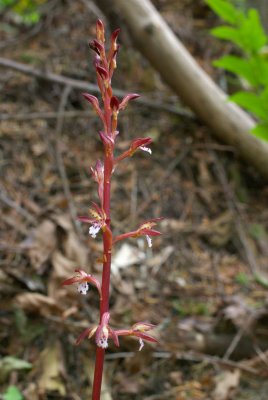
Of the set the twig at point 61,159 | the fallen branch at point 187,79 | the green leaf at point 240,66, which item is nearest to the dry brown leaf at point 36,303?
the twig at point 61,159

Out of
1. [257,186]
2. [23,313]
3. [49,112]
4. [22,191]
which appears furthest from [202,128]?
[23,313]

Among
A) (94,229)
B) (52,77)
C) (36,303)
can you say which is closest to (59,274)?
(36,303)

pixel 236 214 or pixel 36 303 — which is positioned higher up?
pixel 236 214

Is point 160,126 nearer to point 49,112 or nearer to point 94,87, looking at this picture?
point 94,87

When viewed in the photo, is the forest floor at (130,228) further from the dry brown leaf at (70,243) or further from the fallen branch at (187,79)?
the fallen branch at (187,79)

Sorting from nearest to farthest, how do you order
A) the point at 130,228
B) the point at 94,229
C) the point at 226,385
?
the point at 94,229 < the point at 226,385 < the point at 130,228

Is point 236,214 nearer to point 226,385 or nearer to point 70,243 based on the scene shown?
point 70,243

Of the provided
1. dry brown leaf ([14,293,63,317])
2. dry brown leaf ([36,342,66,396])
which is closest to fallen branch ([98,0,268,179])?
dry brown leaf ([14,293,63,317])
